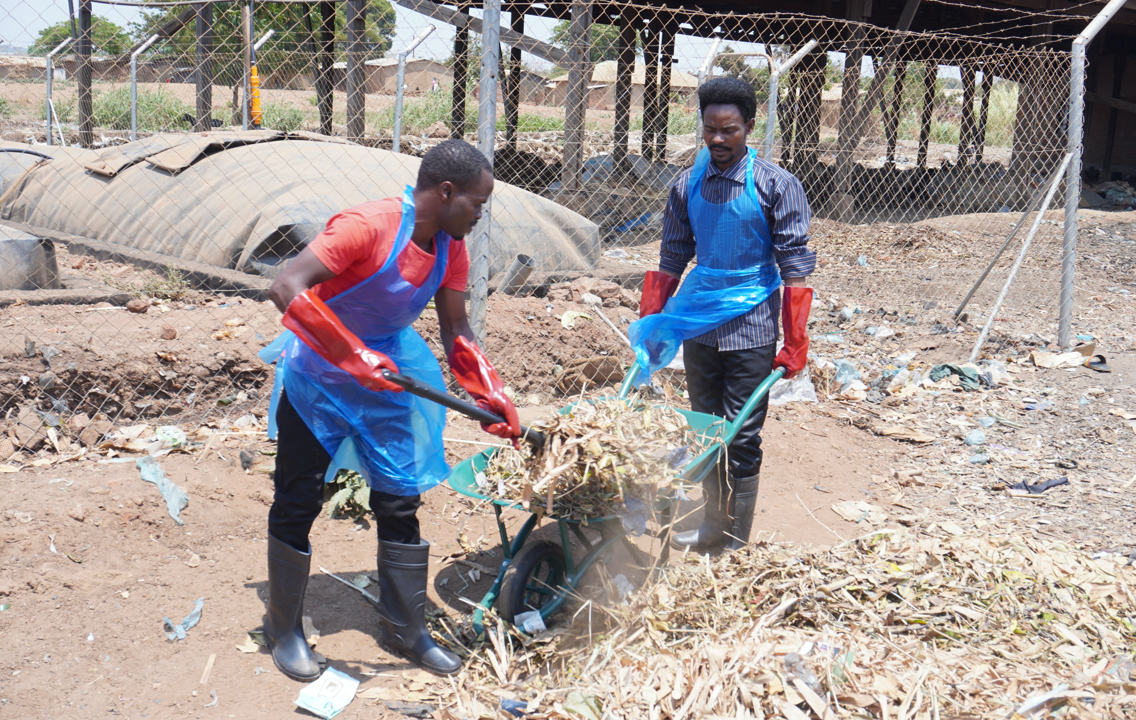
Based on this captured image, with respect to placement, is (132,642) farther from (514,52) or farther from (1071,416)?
(514,52)

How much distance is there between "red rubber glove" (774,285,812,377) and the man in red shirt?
125cm

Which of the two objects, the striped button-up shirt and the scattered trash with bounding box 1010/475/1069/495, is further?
the scattered trash with bounding box 1010/475/1069/495

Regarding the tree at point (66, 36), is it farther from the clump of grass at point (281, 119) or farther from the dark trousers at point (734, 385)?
the dark trousers at point (734, 385)

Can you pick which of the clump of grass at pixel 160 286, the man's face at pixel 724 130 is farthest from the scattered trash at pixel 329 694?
the clump of grass at pixel 160 286

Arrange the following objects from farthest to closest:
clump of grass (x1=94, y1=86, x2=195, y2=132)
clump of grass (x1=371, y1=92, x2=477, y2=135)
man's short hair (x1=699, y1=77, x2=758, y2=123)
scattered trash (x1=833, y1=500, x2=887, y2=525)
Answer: clump of grass (x1=371, y1=92, x2=477, y2=135)
clump of grass (x1=94, y1=86, x2=195, y2=132)
scattered trash (x1=833, y1=500, x2=887, y2=525)
man's short hair (x1=699, y1=77, x2=758, y2=123)

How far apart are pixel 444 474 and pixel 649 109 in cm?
1466

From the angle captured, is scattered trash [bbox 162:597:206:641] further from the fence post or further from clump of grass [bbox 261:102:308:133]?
clump of grass [bbox 261:102:308:133]

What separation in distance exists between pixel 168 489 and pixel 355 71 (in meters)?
5.37

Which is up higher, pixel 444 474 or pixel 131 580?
pixel 444 474

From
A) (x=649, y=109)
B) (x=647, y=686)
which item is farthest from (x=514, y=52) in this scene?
(x=647, y=686)

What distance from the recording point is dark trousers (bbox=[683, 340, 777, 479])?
3535 mm

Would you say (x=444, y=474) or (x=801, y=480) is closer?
(x=444, y=474)

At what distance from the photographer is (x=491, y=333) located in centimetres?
565

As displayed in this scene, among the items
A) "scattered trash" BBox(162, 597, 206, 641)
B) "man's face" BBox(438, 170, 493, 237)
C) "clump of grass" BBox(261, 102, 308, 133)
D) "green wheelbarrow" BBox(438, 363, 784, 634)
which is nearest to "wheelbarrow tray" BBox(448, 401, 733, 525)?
"green wheelbarrow" BBox(438, 363, 784, 634)
